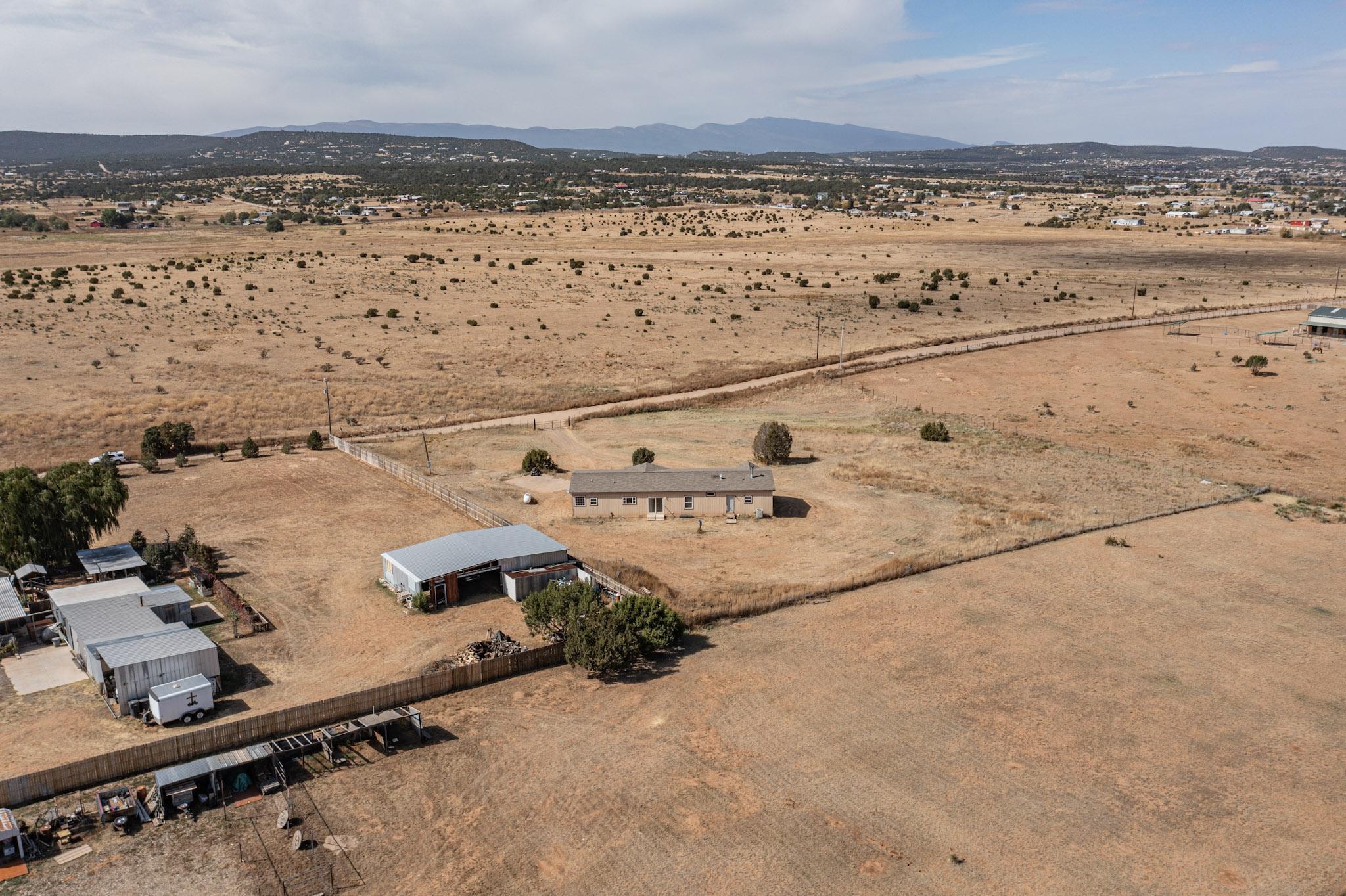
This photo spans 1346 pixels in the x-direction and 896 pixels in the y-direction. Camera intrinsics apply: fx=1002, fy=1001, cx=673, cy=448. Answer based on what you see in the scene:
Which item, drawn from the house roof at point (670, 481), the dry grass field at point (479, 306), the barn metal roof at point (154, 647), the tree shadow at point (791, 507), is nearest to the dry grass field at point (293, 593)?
the barn metal roof at point (154, 647)

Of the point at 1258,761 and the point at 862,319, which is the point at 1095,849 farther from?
the point at 862,319

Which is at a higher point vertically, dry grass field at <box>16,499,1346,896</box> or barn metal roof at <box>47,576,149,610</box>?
barn metal roof at <box>47,576,149,610</box>

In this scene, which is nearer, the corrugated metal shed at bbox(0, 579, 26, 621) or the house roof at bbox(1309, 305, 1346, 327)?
the corrugated metal shed at bbox(0, 579, 26, 621)

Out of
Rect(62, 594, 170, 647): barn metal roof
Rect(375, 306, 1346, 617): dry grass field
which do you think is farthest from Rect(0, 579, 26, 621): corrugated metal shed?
Rect(375, 306, 1346, 617): dry grass field

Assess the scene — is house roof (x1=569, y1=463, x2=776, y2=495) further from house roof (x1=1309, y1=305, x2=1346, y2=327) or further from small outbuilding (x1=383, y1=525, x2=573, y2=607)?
house roof (x1=1309, y1=305, x2=1346, y2=327)

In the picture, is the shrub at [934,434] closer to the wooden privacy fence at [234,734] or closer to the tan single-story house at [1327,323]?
the wooden privacy fence at [234,734]

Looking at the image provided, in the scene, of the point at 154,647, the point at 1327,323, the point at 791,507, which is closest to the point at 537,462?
the point at 791,507
